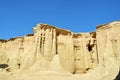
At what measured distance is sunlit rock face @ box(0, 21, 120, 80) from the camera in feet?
120

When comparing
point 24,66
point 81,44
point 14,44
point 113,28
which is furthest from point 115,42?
point 14,44

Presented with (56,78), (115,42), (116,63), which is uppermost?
(115,42)

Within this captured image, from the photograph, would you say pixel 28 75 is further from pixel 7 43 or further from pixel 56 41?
pixel 7 43

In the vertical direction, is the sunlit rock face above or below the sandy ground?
above

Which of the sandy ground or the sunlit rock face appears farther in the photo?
the sunlit rock face

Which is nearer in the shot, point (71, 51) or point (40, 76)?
point (40, 76)

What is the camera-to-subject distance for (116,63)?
3359cm

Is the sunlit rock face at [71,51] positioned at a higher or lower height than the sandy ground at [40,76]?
higher

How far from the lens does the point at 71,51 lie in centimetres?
4478

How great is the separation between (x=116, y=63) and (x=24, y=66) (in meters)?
16.8

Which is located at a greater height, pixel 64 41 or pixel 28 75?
pixel 64 41

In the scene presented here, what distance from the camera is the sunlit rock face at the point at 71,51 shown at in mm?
36656

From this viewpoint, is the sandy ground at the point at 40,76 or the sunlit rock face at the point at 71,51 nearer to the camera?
the sandy ground at the point at 40,76

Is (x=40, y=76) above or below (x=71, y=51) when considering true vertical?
below
